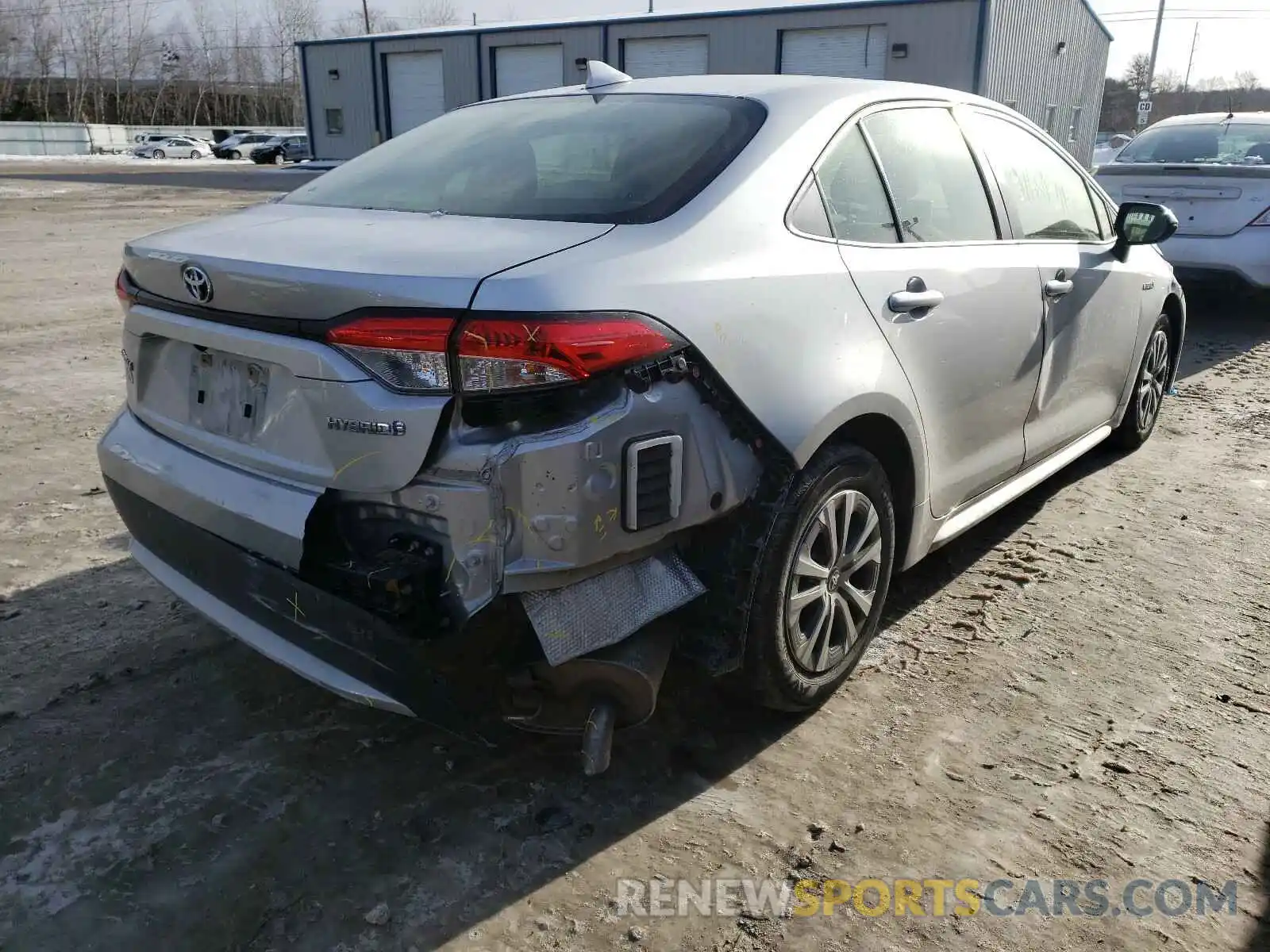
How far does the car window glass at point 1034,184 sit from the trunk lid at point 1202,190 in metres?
4.12

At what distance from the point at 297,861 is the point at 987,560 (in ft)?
9.31

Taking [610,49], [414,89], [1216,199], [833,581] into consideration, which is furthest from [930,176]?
[414,89]

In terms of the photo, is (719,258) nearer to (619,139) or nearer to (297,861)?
(619,139)

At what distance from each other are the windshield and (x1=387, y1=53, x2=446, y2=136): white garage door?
27.6m

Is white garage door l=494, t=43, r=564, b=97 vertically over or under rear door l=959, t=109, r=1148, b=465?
over

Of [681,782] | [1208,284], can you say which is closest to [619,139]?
[681,782]

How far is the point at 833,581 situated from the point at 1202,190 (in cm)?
699

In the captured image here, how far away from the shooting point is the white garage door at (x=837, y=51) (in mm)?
26188

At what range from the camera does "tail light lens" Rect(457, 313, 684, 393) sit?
2.03 meters

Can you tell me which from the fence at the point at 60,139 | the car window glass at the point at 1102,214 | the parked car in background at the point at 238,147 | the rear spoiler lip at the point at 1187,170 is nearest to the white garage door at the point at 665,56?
the rear spoiler lip at the point at 1187,170

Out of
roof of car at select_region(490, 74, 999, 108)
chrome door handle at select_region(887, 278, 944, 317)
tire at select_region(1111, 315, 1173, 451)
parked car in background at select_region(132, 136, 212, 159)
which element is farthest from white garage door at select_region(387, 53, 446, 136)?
chrome door handle at select_region(887, 278, 944, 317)

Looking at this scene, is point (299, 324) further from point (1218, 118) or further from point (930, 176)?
point (1218, 118)

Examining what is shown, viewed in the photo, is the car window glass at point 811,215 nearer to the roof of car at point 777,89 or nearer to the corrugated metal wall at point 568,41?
the roof of car at point 777,89

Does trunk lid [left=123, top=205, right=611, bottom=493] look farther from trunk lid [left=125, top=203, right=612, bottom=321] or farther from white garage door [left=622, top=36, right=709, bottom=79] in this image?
white garage door [left=622, top=36, right=709, bottom=79]
